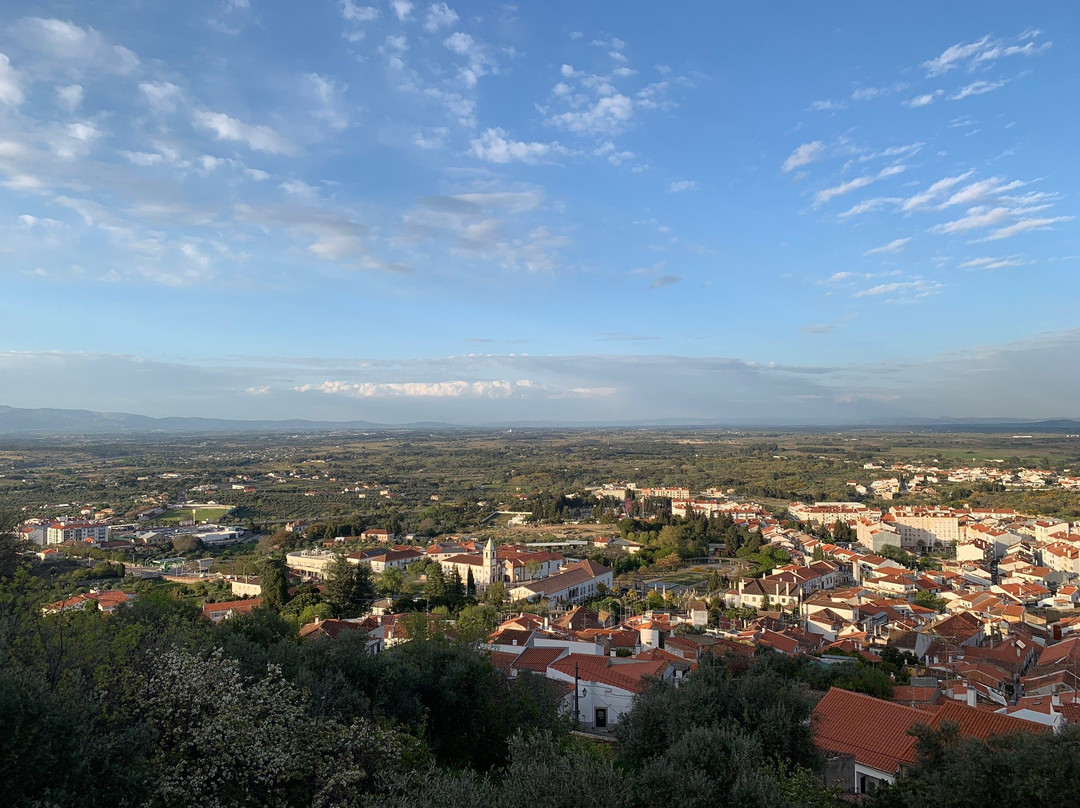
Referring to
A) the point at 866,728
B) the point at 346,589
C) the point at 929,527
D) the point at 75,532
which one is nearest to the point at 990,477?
the point at 929,527

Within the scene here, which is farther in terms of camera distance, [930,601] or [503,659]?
[930,601]

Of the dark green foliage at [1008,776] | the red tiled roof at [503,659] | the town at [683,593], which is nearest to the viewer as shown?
the dark green foliage at [1008,776]

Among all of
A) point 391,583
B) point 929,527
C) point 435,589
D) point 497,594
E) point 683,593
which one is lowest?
point 683,593

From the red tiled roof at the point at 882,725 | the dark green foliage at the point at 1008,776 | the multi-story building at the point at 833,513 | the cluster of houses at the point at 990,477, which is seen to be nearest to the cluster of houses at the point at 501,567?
the red tiled roof at the point at 882,725

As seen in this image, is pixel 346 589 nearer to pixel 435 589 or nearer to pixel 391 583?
pixel 435 589

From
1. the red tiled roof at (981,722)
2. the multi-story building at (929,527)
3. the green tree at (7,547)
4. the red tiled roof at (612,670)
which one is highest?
the green tree at (7,547)

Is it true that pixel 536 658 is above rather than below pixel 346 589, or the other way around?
above

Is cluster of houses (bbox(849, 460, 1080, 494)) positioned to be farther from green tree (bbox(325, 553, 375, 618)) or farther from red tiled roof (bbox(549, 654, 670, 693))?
red tiled roof (bbox(549, 654, 670, 693))

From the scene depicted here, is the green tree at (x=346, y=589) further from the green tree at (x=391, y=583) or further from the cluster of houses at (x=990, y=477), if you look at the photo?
the cluster of houses at (x=990, y=477)

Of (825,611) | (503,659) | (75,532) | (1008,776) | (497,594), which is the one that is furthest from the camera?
(75,532)
